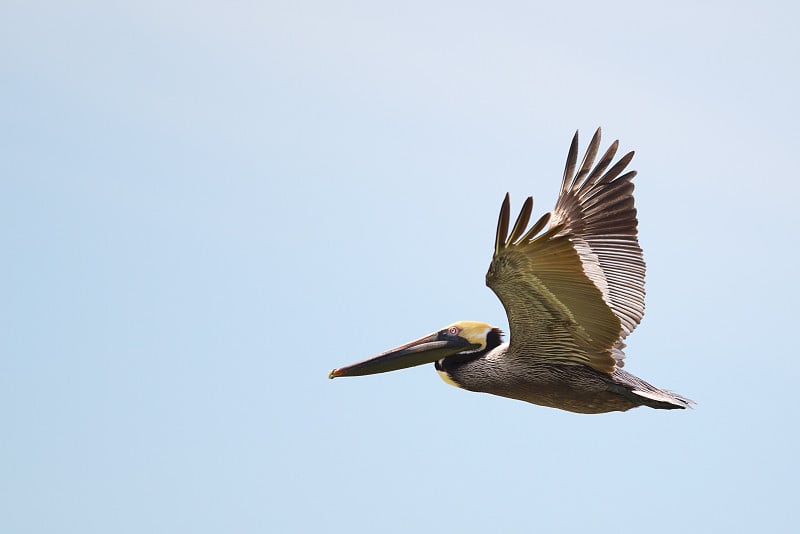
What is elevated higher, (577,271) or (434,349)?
(577,271)

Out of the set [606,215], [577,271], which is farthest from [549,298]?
[606,215]

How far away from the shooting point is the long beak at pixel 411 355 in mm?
10344

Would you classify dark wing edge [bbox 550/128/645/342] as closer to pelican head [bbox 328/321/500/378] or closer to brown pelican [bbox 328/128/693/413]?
brown pelican [bbox 328/128/693/413]

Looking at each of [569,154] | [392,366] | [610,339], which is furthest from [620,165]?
[392,366]

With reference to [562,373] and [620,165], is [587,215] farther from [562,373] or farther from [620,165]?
[562,373]

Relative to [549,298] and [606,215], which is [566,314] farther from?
[606,215]

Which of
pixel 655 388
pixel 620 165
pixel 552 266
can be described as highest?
pixel 620 165

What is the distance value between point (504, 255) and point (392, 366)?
2.21m

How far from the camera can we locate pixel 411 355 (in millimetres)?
10469

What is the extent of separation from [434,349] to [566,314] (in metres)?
1.55

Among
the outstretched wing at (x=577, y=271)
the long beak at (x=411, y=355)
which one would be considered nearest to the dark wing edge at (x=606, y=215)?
the outstretched wing at (x=577, y=271)

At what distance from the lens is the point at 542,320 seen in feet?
30.5

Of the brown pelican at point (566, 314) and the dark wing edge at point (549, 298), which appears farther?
the brown pelican at point (566, 314)

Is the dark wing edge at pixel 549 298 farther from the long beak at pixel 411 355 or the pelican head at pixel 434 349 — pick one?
the long beak at pixel 411 355
